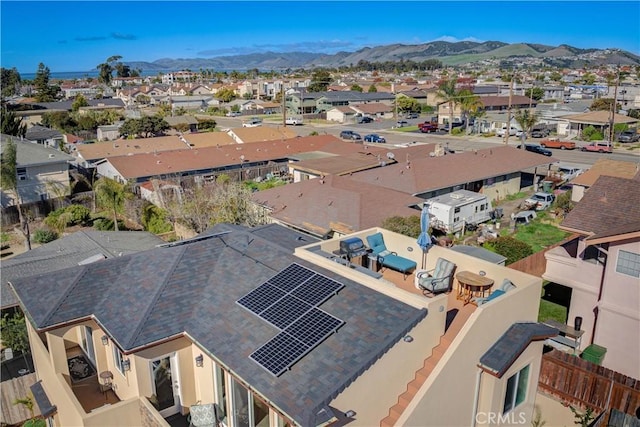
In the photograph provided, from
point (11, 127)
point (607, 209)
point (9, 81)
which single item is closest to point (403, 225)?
point (607, 209)

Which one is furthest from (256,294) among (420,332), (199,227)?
(199,227)

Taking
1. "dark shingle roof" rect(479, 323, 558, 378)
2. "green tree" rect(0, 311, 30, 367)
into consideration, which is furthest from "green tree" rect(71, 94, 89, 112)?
"dark shingle roof" rect(479, 323, 558, 378)

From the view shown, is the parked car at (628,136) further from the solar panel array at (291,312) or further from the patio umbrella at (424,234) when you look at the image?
the solar panel array at (291,312)

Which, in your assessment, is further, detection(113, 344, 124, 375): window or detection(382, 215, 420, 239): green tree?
detection(382, 215, 420, 239): green tree

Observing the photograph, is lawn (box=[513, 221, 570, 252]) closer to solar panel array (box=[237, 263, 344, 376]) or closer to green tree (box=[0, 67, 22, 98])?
solar panel array (box=[237, 263, 344, 376])

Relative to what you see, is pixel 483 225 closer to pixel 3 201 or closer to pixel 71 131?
pixel 3 201

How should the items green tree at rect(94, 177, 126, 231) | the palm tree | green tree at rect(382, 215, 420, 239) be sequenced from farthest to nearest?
1. the palm tree
2. green tree at rect(94, 177, 126, 231)
3. green tree at rect(382, 215, 420, 239)

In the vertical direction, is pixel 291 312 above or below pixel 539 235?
above

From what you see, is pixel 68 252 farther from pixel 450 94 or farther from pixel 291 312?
pixel 450 94
